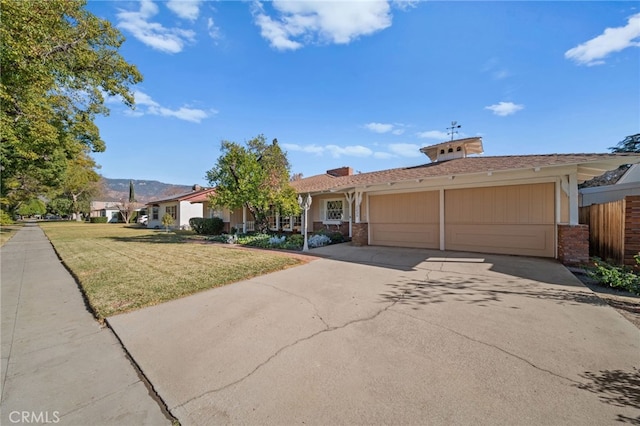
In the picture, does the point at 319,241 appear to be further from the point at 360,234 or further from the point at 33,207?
the point at 33,207

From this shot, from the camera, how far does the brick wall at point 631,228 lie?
5828 mm

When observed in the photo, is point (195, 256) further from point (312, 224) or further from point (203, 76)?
point (203, 76)

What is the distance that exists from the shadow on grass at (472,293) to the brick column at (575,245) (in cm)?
289

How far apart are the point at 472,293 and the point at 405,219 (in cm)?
612

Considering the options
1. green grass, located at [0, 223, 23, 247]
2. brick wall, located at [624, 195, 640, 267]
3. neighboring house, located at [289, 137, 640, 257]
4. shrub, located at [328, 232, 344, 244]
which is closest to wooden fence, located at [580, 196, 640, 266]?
brick wall, located at [624, 195, 640, 267]

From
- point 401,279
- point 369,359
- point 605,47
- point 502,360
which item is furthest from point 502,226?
point 369,359

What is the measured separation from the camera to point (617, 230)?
6.54 m

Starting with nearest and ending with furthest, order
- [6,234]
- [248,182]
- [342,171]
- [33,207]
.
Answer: [248,182] < [342,171] < [6,234] < [33,207]

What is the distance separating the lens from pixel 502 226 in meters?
8.66

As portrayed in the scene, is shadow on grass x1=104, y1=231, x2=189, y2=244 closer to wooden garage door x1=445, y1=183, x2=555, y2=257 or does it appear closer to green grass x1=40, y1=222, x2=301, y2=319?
green grass x1=40, y1=222, x2=301, y2=319

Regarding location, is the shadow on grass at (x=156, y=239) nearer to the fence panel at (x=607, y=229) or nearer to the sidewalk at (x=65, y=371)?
the sidewalk at (x=65, y=371)

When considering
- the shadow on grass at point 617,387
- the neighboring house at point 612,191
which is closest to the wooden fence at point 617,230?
the neighboring house at point 612,191

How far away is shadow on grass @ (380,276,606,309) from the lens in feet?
14.7

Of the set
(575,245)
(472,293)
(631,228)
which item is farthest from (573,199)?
(472,293)
